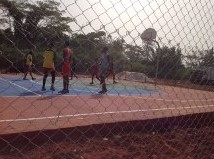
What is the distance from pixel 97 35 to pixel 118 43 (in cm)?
26

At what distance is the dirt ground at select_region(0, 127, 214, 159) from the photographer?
3.71m

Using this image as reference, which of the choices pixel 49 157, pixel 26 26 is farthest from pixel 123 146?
pixel 26 26

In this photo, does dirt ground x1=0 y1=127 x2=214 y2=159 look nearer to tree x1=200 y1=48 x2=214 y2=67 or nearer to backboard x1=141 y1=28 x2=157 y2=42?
tree x1=200 y1=48 x2=214 y2=67

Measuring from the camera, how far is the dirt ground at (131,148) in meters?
3.71

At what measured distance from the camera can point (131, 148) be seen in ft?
14.1

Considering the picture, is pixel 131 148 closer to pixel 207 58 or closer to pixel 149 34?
pixel 207 58

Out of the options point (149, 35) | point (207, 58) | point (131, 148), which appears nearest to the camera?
point (149, 35)

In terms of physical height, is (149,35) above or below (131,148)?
above

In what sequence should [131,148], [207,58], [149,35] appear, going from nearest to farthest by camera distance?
1. [149,35]
2. [131,148]
3. [207,58]

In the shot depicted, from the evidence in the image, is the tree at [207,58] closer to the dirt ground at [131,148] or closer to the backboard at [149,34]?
the dirt ground at [131,148]

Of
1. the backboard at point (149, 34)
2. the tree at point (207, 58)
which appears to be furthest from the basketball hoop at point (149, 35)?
the tree at point (207, 58)

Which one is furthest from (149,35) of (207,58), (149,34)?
(207,58)

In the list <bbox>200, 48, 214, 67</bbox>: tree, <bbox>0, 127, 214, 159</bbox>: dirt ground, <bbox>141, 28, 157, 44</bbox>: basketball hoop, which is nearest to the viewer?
<bbox>141, 28, 157, 44</bbox>: basketball hoop

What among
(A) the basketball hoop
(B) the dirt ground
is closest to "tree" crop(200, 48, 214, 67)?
(B) the dirt ground
